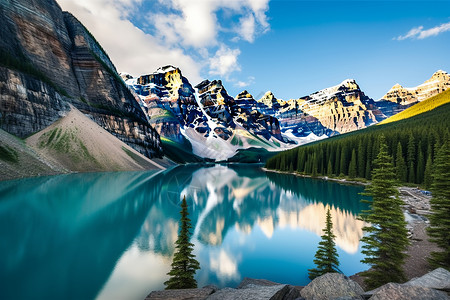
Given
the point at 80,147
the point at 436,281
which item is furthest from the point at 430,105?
the point at 80,147

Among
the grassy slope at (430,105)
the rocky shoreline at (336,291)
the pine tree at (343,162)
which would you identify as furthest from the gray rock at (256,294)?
the grassy slope at (430,105)

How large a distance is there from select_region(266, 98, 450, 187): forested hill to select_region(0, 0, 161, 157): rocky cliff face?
8300 cm

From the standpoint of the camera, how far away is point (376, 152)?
62.3 meters

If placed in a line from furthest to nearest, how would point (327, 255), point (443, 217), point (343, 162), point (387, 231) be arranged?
1. point (343, 162)
2. point (327, 255)
3. point (443, 217)
4. point (387, 231)

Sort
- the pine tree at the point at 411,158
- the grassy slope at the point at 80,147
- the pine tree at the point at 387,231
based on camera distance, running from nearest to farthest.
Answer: the pine tree at the point at 387,231
the pine tree at the point at 411,158
the grassy slope at the point at 80,147

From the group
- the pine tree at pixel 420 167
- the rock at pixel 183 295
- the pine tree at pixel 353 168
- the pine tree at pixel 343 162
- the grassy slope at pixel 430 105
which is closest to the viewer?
the rock at pixel 183 295

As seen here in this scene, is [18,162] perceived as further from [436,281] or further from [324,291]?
[436,281]

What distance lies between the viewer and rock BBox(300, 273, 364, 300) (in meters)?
6.91

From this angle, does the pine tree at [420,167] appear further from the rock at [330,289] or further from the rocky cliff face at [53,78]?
the rocky cliff face at [53,78]

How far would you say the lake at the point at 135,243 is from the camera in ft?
39.7

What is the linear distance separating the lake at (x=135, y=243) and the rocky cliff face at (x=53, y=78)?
51097 mm

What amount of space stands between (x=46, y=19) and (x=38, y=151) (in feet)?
221

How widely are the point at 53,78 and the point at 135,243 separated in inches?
3972

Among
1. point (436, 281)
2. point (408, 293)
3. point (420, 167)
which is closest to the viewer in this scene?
point (408, 293)
